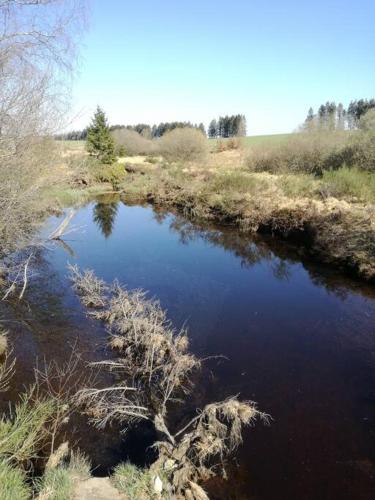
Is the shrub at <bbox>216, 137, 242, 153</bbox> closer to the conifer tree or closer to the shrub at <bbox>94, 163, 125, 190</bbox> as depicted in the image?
the shrub at <bbox>94, 163, 125, 190</bbox>

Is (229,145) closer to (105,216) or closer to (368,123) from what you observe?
(368,123)

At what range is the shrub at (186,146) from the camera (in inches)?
1542

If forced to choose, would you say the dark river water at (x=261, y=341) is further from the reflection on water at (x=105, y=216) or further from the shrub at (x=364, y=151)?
the shrub at (x=364, y=151)

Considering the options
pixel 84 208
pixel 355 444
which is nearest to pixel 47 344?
pixel 355 444

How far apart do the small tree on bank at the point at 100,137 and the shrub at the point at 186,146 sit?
250 inches

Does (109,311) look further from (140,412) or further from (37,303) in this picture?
(140,412)

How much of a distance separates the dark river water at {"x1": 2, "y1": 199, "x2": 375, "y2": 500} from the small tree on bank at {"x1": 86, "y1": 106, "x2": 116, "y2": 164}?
22.8m

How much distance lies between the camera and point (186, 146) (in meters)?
39.7

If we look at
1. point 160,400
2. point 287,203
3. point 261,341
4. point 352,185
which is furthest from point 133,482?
point 352,185

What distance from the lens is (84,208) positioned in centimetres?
2677

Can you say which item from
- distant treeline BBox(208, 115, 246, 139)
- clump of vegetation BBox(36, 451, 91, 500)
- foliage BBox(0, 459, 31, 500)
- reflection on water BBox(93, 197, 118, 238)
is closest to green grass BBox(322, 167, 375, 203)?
reflection on water BBox(93, 197, 118, 238)

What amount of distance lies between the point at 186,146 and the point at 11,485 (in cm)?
→ 3819

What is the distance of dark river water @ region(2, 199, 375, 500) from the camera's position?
19.3ft

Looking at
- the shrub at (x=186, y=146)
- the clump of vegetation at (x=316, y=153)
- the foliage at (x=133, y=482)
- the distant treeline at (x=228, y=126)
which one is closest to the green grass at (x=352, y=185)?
the clump of vegetation at (x=316, y=153)
